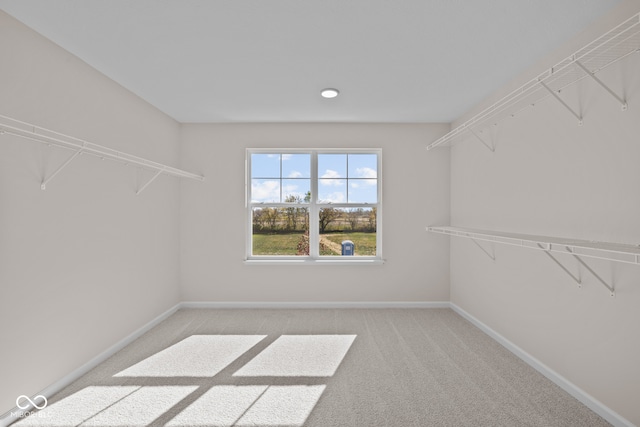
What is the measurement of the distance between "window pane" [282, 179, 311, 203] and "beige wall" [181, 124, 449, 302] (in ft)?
1.44

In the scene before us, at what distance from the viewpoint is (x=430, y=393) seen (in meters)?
1.93

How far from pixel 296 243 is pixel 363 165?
50.5 inches

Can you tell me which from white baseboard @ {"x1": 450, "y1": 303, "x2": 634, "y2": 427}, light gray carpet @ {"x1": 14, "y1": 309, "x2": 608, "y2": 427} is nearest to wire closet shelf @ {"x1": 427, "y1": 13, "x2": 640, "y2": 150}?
white baseboard @ {"x1": 450, "y1": 303, "x2": 634, "y2": 427}

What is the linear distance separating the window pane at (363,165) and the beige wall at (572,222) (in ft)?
3.93

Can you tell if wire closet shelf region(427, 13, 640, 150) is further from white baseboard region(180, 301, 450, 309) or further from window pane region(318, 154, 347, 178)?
white baseboard region(180, 301, 450, 309)

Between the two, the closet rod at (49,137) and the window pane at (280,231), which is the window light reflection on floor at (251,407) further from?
the window pane at (280,231)

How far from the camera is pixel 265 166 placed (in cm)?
374

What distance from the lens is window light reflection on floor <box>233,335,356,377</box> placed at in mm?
2195

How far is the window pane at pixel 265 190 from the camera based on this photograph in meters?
3.73

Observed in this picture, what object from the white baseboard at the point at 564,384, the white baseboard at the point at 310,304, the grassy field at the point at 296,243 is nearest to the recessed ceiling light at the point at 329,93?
the grassy field at the point at 296,243

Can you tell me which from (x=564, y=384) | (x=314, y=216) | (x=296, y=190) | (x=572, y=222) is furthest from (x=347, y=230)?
(x=564, y=384)

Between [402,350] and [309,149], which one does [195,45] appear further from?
[402,350]

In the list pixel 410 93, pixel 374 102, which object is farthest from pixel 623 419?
pixel 374 102

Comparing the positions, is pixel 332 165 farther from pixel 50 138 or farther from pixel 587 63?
pixel 50 138
